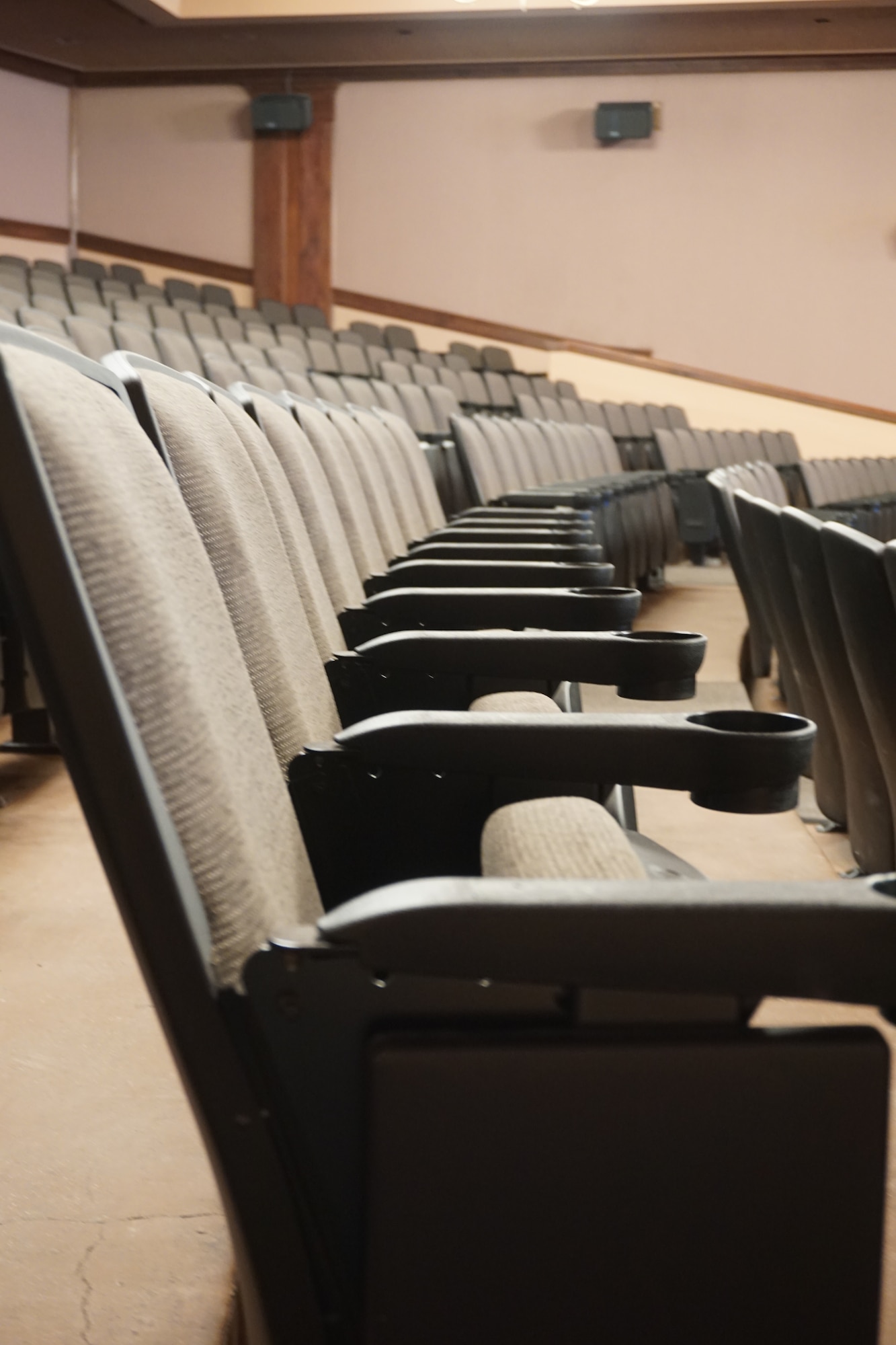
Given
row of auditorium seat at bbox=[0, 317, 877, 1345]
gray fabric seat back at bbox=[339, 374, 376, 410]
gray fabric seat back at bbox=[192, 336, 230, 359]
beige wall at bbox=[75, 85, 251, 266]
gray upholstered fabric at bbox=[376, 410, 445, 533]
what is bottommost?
row of auditorium seat at bbox=[0, 317, 877, 1345]

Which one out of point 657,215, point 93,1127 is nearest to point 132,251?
point 657,215

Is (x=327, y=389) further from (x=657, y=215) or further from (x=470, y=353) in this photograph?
(x=657, y=215)

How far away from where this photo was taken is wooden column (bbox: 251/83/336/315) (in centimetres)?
356

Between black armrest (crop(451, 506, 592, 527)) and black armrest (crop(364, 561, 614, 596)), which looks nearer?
black armrest (crop(364, 561, 614, 596))

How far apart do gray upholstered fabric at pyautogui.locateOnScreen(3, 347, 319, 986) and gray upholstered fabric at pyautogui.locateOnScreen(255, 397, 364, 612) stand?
0.24 metres

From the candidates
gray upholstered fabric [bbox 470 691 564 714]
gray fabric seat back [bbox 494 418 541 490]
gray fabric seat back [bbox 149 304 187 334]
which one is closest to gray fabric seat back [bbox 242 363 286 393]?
gray fabric seat back [bbox 494 418 541 490]

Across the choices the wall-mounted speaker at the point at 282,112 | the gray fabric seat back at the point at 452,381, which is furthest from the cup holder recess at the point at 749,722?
the wall-mounted speaker at the point at 282,112

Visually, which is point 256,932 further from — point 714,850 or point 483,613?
point 714,850

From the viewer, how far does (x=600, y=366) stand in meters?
3.44

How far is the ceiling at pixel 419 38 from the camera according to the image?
3.00 m

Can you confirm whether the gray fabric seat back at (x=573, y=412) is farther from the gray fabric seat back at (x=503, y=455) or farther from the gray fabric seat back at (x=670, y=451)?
the gray fabric seat back at (x=503, y=455)

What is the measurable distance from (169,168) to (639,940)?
3.89m

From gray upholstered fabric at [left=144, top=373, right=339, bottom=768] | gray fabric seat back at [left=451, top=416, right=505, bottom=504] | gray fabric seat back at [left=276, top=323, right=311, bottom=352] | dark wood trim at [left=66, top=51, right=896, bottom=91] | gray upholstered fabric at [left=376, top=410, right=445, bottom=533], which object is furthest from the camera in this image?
dark wood trim at [left=66, top=51, right=896, bottom=91]

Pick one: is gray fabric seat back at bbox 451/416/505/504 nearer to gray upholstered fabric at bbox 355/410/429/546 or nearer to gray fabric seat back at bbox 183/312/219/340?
gray upholstered fabric at bbox 355/410/429/546
